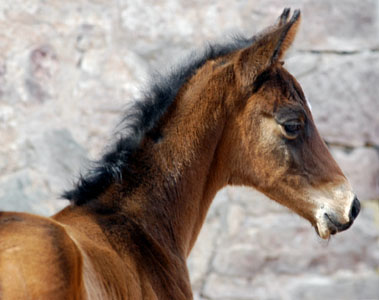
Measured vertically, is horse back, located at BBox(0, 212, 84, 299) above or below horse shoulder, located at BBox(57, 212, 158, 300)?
above

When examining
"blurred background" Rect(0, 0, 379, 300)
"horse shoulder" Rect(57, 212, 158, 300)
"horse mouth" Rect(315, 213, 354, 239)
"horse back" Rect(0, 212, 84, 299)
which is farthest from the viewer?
"blurred background" Rect(0, 0, 379, 300)

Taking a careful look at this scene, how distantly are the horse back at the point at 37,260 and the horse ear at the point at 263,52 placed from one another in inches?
38.7

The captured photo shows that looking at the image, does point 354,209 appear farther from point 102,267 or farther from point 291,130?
point 102,267

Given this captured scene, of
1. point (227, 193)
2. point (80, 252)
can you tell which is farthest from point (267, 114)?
point (227, 193)

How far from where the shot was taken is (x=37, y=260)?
155cm

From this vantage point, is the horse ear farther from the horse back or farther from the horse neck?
the horse back

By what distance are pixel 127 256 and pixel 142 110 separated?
572mm

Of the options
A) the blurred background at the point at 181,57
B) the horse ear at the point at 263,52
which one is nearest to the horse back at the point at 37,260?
the horse ear at the point at 263,52

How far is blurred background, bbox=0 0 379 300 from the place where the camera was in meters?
3.72

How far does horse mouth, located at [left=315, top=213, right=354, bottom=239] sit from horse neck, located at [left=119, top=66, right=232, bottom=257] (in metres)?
0.48

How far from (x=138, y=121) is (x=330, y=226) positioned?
814 mm

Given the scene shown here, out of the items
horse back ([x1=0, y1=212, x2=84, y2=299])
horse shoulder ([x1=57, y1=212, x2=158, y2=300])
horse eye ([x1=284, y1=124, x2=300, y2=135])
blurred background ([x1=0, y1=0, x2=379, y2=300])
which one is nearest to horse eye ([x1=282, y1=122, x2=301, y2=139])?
horse eye ([x1=284, y1=124, x2=300, y2=135])

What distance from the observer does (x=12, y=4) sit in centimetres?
376

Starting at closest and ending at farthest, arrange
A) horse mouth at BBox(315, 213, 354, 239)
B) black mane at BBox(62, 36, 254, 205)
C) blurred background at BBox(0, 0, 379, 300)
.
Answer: black mane at BBox(62, 36, 254, 205), horse mouth at BBox(315, 213, 354, 239), blurred background at BBox(0, 0, 379, 300)
